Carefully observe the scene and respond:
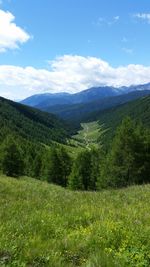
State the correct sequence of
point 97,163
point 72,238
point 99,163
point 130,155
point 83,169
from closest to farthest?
1. point 72,238
2. point 130,155
3. point 99,163
4. point 83,169
5. point 97,163

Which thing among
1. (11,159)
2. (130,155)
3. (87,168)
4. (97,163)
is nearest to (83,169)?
(87,168)

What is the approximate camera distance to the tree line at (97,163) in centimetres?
6100

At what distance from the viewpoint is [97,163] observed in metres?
91.7

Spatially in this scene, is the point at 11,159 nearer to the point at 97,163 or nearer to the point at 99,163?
the point at 99,163

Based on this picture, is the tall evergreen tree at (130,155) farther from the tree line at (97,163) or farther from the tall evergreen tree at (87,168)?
the tall evergreen tree at (87,168)

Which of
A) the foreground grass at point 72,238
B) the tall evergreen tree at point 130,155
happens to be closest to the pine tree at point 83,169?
the tall evergreen tree at point 130,155

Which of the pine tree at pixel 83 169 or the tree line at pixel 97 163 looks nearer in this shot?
the tree line at pixel 97 163

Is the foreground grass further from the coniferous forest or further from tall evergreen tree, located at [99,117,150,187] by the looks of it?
tall evergreen tree, located at [99,117,150,187]

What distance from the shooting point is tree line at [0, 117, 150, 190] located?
200 ft

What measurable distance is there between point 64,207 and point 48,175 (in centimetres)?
7813

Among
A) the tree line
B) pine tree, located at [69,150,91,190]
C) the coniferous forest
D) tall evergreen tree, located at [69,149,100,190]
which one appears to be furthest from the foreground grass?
tall evergreen tree, located at [69,149,100,190]

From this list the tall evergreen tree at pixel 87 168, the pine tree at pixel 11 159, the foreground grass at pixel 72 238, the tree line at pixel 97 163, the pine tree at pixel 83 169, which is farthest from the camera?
the tall evergreen tree at pixel 87 168

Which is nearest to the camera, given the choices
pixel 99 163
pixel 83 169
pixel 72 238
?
pixel 72 238

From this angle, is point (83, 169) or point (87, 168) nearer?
point (83, 169)
